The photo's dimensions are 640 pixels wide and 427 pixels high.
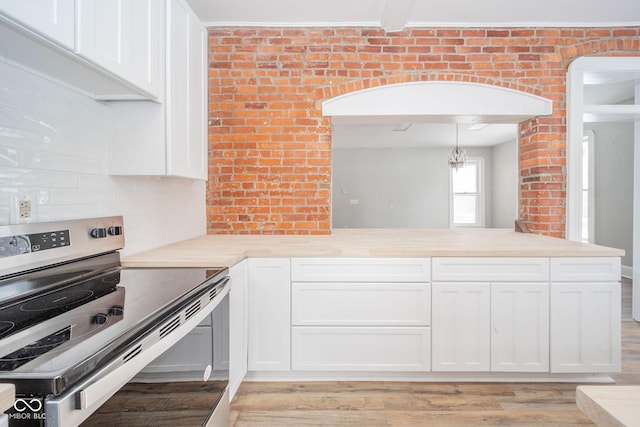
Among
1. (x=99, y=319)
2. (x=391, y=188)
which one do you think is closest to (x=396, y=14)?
(x=99, y=319)

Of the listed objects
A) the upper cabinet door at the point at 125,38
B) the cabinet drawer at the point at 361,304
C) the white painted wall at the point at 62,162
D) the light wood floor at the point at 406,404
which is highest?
the upper cabinet door at the point at 125,38

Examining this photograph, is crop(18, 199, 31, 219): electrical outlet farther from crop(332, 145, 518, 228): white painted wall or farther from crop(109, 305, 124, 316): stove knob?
crop(332, 145, 518, 228): white painted wall

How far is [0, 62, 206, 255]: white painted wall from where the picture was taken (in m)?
1.29

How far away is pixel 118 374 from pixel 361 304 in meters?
1.57

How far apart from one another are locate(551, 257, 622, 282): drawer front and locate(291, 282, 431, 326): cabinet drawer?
0.77 meters

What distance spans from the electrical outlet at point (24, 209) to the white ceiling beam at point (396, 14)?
2341 millimetres

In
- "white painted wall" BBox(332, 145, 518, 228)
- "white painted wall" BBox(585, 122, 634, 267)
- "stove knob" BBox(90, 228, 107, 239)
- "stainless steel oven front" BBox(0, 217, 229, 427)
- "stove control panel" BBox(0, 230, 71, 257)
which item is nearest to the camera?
"stainless steel oven front" BBox(0, 217, 229, 427)

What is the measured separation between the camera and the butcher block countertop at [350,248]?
6.31 ft

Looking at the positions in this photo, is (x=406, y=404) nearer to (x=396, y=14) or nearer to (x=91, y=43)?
(x=91, y=43)

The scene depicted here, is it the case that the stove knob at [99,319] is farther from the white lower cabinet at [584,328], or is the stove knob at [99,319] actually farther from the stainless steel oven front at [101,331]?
the white lower cabinet at [584,328]

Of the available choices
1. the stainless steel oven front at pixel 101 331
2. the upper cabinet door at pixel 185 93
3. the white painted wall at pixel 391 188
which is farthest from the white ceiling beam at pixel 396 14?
the white painted wall at pixel 391 188

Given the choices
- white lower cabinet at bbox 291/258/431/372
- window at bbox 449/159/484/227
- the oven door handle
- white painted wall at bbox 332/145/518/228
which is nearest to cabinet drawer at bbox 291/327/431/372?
white lower cabinet at bbox 291/258/431/372

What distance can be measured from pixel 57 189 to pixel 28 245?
0.31m

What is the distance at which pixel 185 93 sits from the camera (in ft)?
6.95
